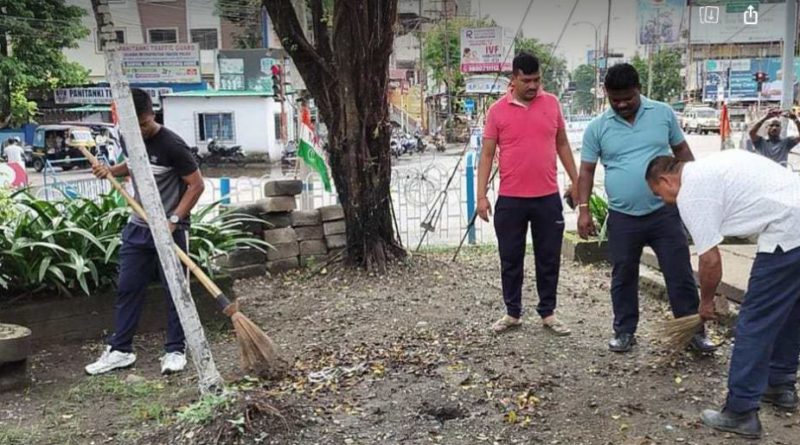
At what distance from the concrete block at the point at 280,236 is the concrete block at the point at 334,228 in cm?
29

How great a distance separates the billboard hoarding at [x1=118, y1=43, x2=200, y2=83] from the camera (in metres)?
29.1

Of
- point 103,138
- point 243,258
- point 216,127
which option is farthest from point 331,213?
point 216,127

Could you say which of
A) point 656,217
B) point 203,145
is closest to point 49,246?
point 656,217

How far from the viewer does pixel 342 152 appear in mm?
6043

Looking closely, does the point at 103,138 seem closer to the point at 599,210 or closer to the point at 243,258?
the point at 243,258

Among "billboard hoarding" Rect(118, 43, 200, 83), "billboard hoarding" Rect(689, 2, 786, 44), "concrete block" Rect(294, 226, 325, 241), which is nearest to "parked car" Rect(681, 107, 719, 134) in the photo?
"billboard hoarding" Rect(689, 2, 786, 44)

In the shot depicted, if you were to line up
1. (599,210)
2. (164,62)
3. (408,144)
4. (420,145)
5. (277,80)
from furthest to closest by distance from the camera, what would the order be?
(420,145) < (408,144) < (164,62) < (277,80) < (599,210)

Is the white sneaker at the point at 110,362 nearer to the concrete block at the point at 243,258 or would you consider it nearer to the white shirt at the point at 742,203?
the concrete block at the point at 243,258

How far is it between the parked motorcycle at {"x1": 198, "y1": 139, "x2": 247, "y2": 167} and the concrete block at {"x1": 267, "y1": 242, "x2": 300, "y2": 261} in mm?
22752

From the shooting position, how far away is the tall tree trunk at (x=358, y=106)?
19.4ft

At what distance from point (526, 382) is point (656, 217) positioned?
1099mm

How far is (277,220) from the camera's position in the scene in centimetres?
656

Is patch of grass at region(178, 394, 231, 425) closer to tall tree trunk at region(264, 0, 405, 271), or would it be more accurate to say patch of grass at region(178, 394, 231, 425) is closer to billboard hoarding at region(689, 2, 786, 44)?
tall tree trunk at region(264, 0, 405, 271)

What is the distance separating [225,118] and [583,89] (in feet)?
98.7
